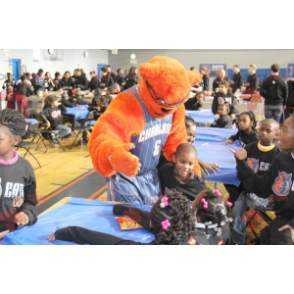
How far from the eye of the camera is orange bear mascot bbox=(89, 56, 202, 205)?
1364 millimetres

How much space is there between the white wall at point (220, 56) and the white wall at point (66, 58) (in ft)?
0.25

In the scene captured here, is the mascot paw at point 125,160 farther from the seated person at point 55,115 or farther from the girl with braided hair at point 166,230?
the seated person at point 55,115

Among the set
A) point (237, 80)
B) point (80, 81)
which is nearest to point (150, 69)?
point (237, 80)

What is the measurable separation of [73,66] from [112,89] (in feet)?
0.68

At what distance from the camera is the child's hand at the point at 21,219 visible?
1.54m

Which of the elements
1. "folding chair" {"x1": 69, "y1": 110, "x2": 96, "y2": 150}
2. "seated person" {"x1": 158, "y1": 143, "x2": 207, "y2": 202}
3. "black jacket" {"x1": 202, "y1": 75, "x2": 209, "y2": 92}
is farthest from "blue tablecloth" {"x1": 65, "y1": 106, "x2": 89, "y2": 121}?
"black jacket" {"x1": 202, "y1": 75, "x2": 209, "y2": 92}

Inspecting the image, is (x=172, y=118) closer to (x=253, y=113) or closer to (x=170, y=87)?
(x=170, y=87)

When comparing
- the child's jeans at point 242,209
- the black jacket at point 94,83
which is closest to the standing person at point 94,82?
the black jacket at point 94,83

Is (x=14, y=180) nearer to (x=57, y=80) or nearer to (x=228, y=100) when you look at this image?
(x=57, y=80)

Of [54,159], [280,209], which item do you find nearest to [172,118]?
[280,209]

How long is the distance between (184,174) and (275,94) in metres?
0.55

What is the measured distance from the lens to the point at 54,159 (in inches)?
88.3

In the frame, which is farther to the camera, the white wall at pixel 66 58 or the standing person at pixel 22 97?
the standing person at pixel 22 97
